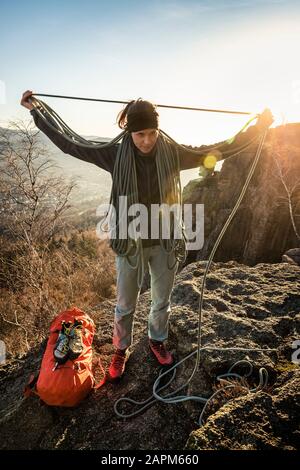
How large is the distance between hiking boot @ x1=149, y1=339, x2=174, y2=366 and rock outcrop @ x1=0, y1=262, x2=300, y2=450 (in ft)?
0.41

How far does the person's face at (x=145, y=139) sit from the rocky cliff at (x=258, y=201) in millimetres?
14338

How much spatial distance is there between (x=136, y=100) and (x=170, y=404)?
2737mm

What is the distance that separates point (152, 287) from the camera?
9.96 ft

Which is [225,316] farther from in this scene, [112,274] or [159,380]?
[112,274]

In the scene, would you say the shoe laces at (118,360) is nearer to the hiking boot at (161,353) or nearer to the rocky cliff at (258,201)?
the hiking boot at (161,353)

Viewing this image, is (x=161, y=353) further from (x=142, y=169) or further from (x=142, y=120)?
(x=142, y=120)

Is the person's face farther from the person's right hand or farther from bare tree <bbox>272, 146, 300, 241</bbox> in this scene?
bare tree <bbox>272, 146, 300, 241</bbox>

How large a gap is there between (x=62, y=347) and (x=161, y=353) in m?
1.06

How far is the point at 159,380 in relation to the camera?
Answer: 307 cm

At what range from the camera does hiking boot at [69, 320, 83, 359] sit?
2.99 meters

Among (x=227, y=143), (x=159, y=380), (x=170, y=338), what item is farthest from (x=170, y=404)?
(x=227, y=143)

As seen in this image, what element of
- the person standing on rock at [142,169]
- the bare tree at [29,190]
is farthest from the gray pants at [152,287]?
the bare tree at [29,190]

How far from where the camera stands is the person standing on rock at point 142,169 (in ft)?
8.17

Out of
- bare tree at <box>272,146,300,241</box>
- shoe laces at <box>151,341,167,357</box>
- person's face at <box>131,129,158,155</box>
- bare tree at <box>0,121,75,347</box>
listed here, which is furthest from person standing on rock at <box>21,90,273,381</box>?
bare tree at <box>272,146,300,241</box>
